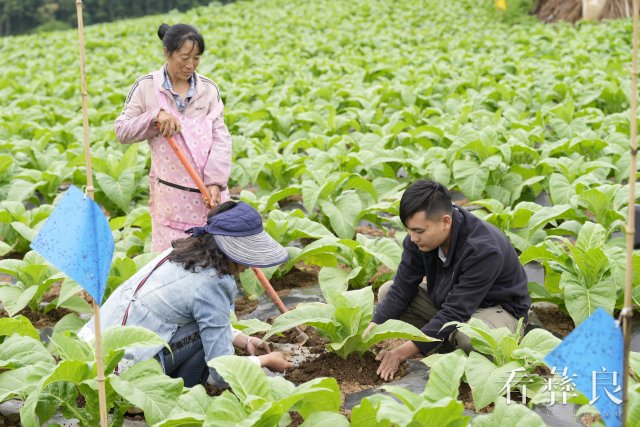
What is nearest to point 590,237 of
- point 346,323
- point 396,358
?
point 396,358

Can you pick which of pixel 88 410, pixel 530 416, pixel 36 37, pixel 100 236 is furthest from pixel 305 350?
pixel 36 37

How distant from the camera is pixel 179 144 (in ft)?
15.1

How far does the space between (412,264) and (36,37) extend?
68.0 feet

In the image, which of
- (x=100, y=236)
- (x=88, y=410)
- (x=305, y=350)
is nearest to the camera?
(x=100, y=236)

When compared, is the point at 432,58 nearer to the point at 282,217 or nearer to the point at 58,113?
the point at 58,113

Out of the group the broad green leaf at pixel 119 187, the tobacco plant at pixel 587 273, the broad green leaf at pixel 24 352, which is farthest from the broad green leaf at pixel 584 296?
the broad green leaf at pixel 119 187

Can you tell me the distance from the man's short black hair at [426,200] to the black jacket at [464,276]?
17 cm

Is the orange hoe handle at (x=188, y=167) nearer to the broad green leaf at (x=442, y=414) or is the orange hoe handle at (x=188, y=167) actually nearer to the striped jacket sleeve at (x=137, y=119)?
the striped jacket sleeve at (x=137, y=119)

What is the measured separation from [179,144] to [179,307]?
1.40m

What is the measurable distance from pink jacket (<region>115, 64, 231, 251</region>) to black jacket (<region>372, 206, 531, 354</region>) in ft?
4.15

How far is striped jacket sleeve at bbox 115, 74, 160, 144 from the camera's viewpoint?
4.46 meters

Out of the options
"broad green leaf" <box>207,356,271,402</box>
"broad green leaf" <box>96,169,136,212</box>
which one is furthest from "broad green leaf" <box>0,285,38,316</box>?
"broad green leaf" <box>96,169,136,212</box>

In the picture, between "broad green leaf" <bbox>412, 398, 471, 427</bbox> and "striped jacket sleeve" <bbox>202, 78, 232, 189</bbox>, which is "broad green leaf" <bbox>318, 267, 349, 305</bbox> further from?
"broad green leaf" <bbox>412, 398, 471, 427</bbox>

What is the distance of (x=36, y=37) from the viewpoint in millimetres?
22453
